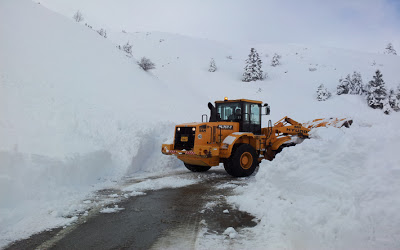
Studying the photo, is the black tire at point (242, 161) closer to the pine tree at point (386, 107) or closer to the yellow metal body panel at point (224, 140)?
the yellow metal body panel at point (224, 140)

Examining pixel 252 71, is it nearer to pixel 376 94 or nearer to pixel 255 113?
pixel 376 94

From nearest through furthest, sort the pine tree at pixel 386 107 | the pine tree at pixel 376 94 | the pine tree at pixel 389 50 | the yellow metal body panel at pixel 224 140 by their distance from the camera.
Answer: the yellow metal body panel at pixel 224 140
the pine tree at pixel 386 107
the pine tree at pixel 376 94
the pine tree at pixel 389 50

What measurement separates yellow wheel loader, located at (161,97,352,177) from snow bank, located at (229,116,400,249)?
2.83 meters

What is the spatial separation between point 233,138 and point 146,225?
15.9 feet

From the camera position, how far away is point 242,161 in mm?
9391

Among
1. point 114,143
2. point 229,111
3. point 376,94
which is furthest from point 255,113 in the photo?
point 376,94

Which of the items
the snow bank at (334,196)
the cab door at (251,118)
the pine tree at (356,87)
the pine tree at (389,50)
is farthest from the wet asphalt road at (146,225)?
the pine tree at (389,50)

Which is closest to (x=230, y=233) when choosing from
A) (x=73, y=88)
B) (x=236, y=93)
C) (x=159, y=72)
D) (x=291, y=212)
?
(x=291, y=212)

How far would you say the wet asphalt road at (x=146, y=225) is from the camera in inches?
163

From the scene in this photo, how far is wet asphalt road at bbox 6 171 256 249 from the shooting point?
4.13 meters

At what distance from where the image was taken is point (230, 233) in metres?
4.43

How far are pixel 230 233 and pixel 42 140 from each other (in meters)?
5.98

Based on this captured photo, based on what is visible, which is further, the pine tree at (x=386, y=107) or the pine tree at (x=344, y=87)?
the pine tree at (x=344, y=87)

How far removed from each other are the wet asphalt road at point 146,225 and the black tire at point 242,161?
7.67ft
